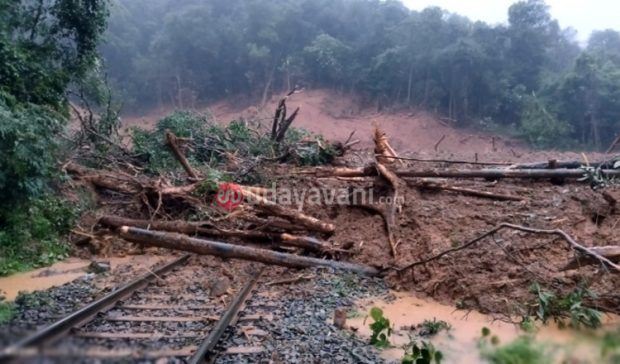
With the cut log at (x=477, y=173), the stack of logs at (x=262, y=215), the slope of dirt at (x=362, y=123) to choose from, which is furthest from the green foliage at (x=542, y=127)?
the cut log at (x=477, y=173)

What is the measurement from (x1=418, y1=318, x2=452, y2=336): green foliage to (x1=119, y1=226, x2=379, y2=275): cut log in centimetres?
226

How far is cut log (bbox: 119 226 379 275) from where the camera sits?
7992mm

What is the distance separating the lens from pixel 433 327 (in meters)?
5.53

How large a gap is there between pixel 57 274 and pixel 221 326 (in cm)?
441

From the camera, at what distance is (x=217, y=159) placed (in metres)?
15.5

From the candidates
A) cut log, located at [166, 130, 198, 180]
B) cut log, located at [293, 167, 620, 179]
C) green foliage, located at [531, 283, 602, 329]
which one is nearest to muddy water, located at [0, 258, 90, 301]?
cut log, located at [166, 130, 198, 180]

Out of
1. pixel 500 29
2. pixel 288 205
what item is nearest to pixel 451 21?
pixel 500 29

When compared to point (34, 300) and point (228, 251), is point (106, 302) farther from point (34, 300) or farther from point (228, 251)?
point (228, 251)

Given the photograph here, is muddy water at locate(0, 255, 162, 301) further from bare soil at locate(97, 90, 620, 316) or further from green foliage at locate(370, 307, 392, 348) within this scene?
green foliage at locate(370, 307, 392, 348)

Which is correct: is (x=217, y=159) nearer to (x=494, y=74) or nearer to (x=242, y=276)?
(x=242, y=276)

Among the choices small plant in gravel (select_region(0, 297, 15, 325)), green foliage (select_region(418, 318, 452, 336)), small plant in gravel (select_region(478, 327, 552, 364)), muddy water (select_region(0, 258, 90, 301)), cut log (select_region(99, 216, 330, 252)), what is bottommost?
muddy water (select_region(0, 258, 90, 301))

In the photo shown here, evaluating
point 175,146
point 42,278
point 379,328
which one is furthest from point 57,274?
point 379,328

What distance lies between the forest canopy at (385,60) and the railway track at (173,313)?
30211 mm

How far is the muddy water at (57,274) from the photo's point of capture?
7184mm
